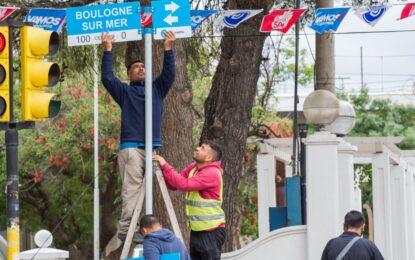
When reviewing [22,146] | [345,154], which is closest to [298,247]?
[345,154]

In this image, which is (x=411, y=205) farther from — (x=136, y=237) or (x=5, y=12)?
(x=136, y=237)

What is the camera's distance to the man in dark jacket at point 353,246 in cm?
1073

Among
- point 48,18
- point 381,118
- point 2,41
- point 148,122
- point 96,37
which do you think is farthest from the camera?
point 381,118

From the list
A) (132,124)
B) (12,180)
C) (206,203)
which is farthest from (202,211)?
(12,180)

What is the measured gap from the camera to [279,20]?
1522 centimetres

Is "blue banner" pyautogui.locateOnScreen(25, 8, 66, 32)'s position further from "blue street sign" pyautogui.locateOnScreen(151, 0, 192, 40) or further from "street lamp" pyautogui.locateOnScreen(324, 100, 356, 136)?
"street lamp" pyautogui.locateOnScreen(324, 100, 356, 136)

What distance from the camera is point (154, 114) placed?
10.6 metres

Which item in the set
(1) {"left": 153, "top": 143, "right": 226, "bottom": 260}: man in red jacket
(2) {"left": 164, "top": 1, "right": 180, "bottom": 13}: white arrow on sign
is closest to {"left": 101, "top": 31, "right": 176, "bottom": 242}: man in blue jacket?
(2) {"left": 164, "top": 1, "right": 180, "bottom": 13}: white arrow on sign

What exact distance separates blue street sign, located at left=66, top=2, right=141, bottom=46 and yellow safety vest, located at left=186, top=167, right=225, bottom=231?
1.64 m

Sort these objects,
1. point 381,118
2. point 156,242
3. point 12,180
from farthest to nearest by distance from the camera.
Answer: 1. point 381,118
2. point 12,180
3. point 156,242

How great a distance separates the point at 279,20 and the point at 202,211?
499 cm

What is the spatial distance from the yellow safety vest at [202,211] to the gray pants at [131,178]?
653 mm

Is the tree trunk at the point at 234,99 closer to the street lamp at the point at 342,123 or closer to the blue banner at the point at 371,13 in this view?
the street lamp at the point at 342,123

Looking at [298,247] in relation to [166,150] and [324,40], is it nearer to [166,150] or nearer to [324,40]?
[166,150]
